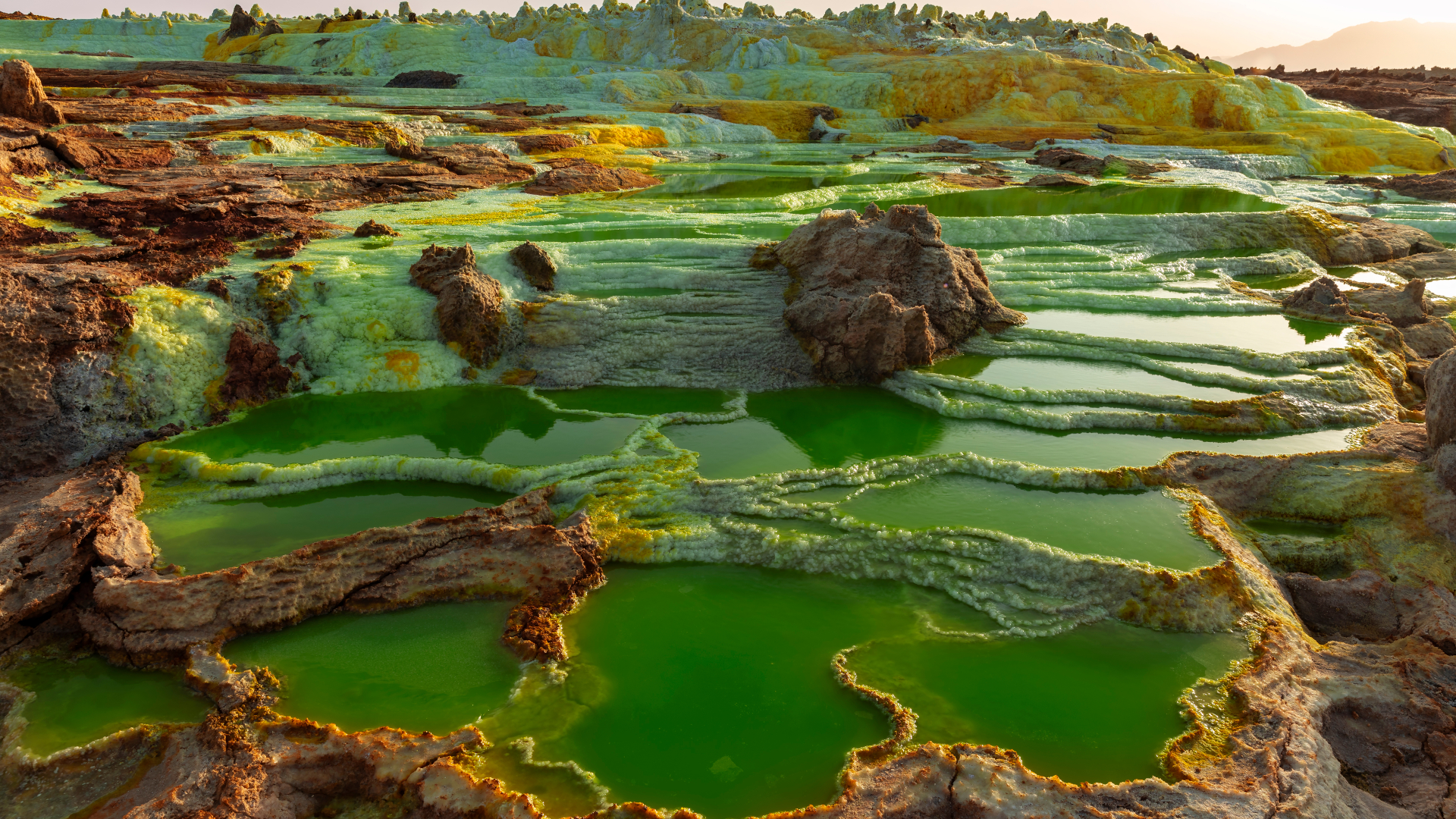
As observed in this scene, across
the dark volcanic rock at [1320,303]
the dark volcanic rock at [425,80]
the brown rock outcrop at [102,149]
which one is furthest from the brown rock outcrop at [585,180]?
the dark volcanic rock at [425,80]

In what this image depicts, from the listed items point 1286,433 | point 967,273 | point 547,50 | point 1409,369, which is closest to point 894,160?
point 967,273

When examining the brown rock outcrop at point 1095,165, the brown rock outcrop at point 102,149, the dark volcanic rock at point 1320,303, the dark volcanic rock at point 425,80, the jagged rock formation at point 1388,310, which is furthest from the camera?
the dark volcanic rock at point 425,80

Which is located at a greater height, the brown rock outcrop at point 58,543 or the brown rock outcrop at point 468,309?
the brown rock outcrop at point 468,309

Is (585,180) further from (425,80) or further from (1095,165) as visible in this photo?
(425,80)

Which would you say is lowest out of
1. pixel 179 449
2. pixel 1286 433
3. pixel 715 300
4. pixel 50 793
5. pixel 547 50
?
pixel 50 793

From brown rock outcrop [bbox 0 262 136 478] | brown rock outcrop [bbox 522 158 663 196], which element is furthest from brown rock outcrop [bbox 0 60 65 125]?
brown rock outcrop [bbox 0 262 136 478]

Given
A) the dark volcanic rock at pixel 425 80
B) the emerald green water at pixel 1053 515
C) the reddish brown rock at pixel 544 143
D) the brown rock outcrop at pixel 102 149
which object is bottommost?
the emerald green water at pixel 1053 515

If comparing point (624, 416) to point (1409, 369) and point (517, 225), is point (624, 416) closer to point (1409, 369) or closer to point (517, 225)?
point (517, 225)

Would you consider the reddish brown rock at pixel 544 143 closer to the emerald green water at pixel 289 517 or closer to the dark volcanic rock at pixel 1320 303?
the emerald green water at pixel 289 517
